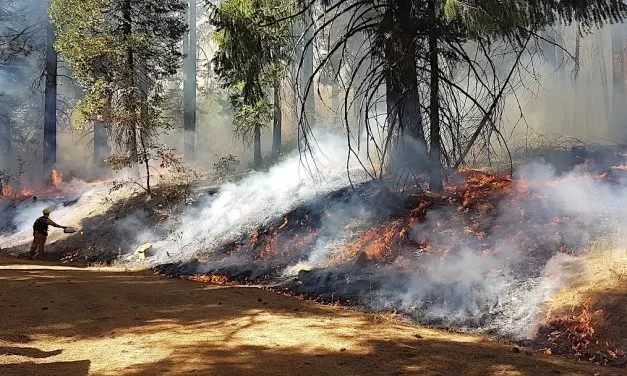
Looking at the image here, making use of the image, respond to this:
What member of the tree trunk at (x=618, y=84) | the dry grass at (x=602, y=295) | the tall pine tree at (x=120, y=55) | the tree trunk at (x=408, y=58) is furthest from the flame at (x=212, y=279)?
the tree trunk at (x=618, y=84)

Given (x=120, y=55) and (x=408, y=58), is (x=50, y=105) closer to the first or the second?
(x=120, y=55)

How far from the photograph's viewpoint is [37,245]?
15.3 m

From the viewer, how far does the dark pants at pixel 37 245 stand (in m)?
15.0

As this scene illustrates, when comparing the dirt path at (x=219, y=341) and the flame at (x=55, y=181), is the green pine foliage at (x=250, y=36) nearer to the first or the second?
the dirt path at (x=219, y=341)

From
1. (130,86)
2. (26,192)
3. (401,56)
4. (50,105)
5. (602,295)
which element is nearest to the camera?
(602,295)

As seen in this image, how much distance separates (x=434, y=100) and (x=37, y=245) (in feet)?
44.7

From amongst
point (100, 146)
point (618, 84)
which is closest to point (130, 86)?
point (100, 146)

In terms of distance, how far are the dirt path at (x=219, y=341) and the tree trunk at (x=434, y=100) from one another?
4.63 meters

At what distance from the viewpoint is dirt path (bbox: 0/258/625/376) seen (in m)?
4.72

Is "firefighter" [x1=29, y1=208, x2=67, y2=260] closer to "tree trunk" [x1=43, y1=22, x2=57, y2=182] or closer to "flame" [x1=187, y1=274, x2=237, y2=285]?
"flame" [x1=187, y1=274, x2=237, y2=285]

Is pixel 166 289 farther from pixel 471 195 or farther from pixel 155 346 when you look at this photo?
pixel 471 195

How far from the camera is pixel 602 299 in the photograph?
20.1 ft

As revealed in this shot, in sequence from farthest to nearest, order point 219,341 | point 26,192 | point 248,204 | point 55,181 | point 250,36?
point 55,181 → point 26,192 → point 248,204 → point 250,36 → point 219,341

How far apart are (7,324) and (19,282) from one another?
3621 mm
